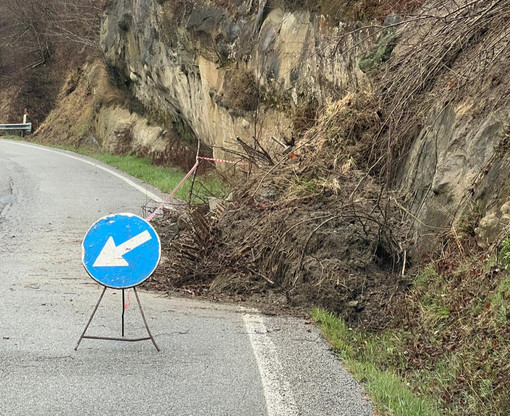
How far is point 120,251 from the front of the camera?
5.93 meters

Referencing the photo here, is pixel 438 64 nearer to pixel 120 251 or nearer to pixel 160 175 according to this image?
pixel 120 251

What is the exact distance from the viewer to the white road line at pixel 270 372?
183 inches

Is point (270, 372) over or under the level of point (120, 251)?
under

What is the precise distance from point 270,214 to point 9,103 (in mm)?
36973

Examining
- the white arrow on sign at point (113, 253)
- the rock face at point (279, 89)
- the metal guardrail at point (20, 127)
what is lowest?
the metal guardrail at point (20, 127)

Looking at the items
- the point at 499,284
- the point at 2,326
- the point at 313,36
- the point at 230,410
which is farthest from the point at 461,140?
the point at 313,36

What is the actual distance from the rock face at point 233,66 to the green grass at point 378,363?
14.0ft

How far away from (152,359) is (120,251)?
96cm

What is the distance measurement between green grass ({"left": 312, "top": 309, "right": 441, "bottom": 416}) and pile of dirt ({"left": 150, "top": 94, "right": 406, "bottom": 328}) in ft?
1.29

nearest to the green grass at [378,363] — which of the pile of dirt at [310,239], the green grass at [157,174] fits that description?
the pile of dirt at [310,239]

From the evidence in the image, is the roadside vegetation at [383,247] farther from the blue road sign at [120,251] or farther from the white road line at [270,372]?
the blue road sign at [120,251]

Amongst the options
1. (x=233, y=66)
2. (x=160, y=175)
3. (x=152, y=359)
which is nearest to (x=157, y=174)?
(x=160, y=175)

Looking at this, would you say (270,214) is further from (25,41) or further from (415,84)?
(25,41)

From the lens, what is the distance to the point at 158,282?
845 centimetres
